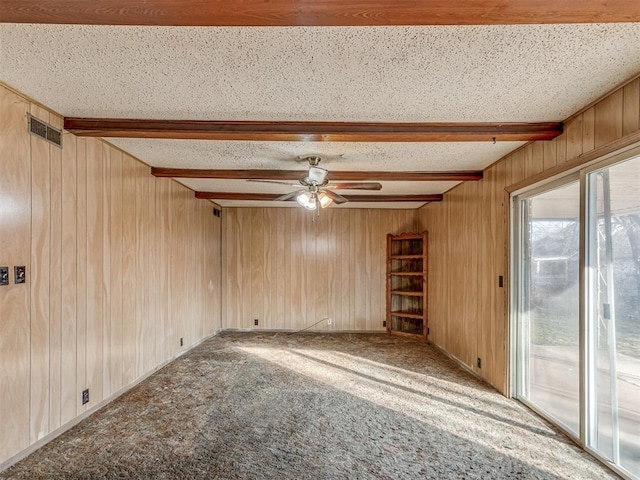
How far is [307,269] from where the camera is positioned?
6320 mm

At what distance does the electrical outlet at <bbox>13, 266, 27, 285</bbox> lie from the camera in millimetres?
2121

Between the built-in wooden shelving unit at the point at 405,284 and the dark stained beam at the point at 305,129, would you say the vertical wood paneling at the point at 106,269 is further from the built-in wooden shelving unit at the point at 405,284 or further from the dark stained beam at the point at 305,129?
the built-in wooden shelving unit at the point at 405,284

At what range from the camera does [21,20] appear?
53.9 inches

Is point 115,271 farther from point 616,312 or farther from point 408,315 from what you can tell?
point 408,315

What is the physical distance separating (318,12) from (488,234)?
3.08m

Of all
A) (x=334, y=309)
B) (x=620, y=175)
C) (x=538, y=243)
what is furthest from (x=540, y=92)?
(x=334, y=309)

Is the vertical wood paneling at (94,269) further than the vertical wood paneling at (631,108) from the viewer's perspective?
Yes

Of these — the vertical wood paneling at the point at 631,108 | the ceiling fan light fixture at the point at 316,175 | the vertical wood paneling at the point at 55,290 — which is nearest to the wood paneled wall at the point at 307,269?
the ceiling fan light fixture at the point at 316,175

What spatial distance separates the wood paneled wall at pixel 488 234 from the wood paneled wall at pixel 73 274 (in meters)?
3.67

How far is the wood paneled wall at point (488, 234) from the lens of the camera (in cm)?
213

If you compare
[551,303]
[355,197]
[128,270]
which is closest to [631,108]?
[551,303]

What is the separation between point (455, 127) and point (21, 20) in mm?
2516

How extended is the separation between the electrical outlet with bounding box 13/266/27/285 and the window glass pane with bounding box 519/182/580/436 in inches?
149

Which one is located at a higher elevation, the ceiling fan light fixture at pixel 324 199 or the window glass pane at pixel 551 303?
the ceiling fan light fixture at pixel 324 199
